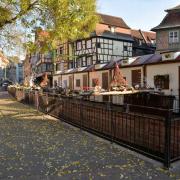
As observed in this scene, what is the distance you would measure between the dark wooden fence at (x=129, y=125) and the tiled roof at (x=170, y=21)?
790 inches

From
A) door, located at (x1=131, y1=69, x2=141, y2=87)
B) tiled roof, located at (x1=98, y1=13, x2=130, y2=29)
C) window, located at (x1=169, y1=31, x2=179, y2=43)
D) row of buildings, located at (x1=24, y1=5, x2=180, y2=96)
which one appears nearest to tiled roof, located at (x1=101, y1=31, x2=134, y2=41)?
row of buildings, located at (x1=24, y1=5, x2=180, y2=96)

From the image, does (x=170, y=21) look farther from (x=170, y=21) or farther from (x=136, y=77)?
(x=136, y=77)

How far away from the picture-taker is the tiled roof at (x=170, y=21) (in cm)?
2900

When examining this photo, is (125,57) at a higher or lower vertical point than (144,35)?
lower

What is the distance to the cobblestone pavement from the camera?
16.7 feet

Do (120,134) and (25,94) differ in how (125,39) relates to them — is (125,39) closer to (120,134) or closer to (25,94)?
(25,94)

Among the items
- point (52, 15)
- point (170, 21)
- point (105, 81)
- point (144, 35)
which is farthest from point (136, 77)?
point (144, 35)

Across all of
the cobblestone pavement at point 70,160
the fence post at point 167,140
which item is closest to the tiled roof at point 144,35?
the cobblestone pavement at point 70,160

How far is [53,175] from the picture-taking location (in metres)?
5.07

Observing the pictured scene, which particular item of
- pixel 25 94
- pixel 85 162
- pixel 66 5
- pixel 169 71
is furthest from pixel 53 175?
pixel 25 94

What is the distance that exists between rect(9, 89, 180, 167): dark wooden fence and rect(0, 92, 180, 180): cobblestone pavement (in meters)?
0.37

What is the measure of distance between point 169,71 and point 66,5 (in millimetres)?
7699

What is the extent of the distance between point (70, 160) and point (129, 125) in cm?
277

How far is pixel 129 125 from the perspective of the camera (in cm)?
819
